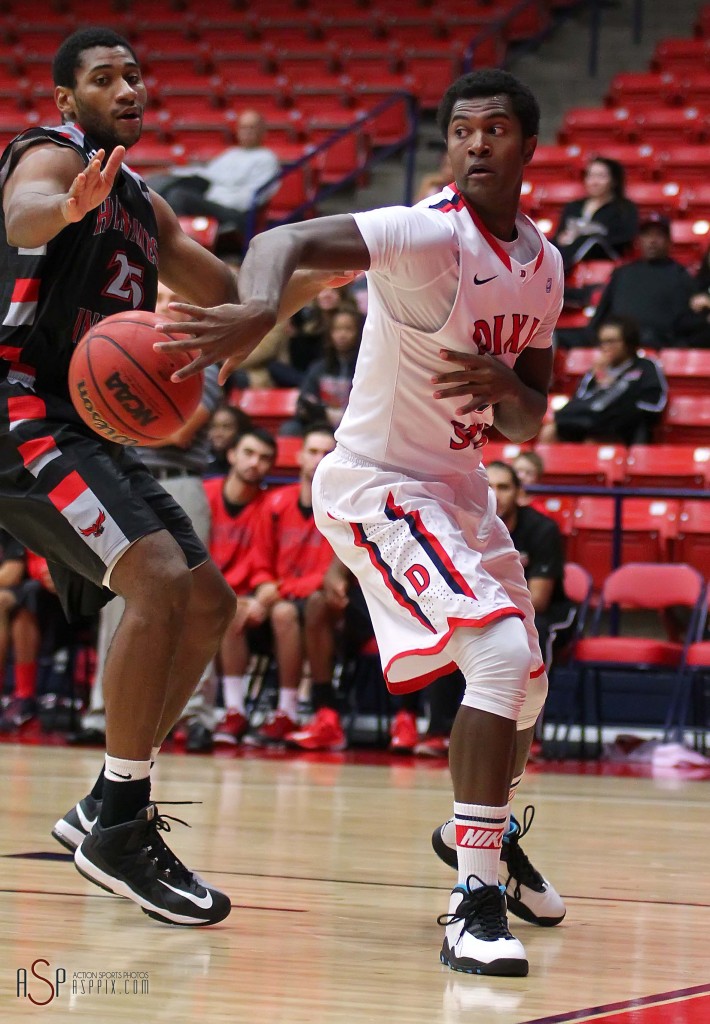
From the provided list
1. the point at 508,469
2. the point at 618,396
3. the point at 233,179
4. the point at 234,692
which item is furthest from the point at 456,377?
the point at 233,179

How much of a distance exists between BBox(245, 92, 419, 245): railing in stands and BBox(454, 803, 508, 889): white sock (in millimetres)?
9482

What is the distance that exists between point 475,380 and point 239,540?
5.17m

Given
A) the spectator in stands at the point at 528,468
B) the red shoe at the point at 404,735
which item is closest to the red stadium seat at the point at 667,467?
the spectator in stands at the point at 528,468

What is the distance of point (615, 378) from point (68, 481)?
20.3 feet

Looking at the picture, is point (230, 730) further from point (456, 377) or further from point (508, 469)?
point (456, 377)

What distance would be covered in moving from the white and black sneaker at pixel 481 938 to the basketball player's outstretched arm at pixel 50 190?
5.32 ft

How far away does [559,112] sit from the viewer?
15.1m

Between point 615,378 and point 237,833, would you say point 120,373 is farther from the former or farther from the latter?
point 615,378

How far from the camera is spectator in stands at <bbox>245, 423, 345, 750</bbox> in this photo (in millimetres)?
8055

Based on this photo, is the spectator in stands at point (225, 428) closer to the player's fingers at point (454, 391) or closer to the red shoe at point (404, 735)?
the red shoe at point (404, 735)

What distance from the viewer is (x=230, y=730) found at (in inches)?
316

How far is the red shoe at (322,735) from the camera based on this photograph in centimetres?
786

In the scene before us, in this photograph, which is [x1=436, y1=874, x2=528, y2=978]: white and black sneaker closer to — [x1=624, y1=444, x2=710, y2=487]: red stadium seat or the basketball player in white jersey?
the basketball player in white jersey

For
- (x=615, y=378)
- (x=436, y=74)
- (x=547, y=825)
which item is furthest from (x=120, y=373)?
(x=436, y=74)
